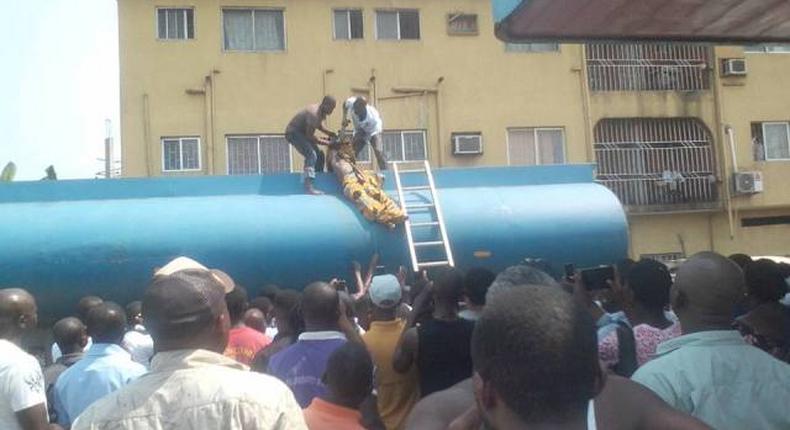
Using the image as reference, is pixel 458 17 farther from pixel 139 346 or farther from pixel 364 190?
pixel 139 346

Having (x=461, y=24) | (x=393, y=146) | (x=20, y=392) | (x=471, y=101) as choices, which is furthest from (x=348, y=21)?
(x=20, y=392)

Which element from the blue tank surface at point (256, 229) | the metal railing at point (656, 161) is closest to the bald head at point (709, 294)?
the blue tank surface at point (256, 229)

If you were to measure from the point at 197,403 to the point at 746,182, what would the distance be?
19.2 meters

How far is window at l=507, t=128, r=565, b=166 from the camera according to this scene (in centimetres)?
1892

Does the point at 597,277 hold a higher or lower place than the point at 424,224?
lower

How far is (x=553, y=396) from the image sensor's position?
175cm

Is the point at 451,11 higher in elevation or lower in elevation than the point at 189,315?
higher

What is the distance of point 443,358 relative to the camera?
4.30 meters

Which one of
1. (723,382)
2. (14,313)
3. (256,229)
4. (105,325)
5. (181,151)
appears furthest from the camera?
(181,151)

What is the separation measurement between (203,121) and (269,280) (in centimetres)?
906

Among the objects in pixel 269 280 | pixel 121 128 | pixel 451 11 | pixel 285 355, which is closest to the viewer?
pixel 285 355

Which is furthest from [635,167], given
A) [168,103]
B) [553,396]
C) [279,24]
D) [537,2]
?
[553,396]

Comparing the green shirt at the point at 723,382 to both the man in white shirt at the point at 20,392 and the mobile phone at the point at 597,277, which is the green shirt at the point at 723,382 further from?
the man in white shirt at the point at 20,392

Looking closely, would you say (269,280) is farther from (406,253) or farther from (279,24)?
(279,24)
